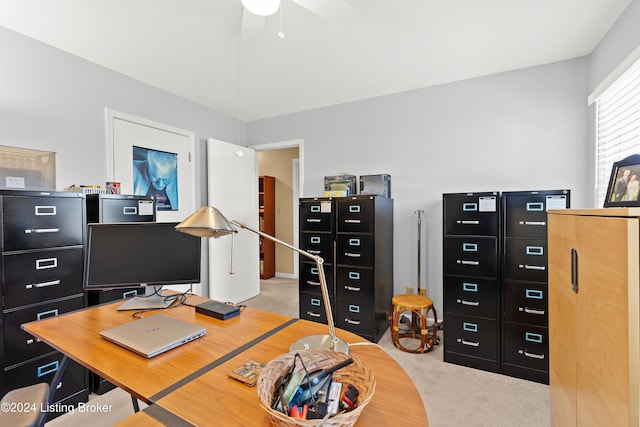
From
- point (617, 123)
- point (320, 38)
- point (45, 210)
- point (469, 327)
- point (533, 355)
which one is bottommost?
point (533, 355)

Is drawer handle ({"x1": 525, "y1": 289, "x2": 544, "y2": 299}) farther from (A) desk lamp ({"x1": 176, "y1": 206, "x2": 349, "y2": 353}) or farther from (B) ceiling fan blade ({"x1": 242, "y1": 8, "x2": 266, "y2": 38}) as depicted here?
(B) ceiling fan blade ({"x1": 242, "y1": 8, "x2": 266, "y2": 38})

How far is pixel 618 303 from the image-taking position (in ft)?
2.34

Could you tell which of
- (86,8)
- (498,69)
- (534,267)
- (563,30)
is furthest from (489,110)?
(86,8)

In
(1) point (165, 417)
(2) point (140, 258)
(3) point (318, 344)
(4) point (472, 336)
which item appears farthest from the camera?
(4) point (472, 336)

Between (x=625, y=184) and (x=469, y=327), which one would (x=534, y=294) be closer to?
(x=469, y=327)

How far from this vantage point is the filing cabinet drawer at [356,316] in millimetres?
2801

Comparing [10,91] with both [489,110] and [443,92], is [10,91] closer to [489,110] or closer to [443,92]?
Answer: [443,92]

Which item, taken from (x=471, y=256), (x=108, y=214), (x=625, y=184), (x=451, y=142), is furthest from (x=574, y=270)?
(x=108, y=214)

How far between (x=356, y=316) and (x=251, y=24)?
8.46ft

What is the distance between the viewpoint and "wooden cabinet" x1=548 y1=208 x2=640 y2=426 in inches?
26.3

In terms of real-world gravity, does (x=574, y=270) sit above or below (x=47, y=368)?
above

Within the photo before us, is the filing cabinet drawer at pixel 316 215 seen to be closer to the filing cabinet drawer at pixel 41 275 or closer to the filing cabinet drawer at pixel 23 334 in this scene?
the filing cabinet drawer at pixel 41 275

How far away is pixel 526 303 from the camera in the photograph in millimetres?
2213

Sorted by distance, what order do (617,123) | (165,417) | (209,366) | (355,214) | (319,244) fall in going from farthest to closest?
(319,244) → (355,214) → (617,123) → (209,366) → (165,417)
